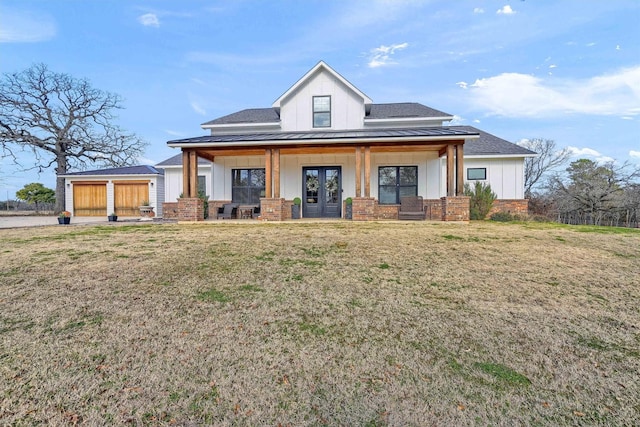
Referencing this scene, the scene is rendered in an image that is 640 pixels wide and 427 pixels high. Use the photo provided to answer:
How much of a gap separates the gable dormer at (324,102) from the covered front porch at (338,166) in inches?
64.8

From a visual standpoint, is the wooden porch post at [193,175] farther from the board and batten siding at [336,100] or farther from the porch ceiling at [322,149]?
the board and batten siding at [336,100]

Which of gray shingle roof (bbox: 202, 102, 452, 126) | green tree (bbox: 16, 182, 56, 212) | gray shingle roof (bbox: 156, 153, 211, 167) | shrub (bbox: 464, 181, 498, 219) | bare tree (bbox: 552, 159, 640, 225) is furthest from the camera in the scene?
green tree (bbox: 16, 182, 56, 212)

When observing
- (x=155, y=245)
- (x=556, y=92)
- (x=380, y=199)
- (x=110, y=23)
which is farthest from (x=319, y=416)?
(x=556, y=92)

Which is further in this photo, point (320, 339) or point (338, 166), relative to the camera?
point (338, 166)

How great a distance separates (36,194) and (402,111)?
30.0m

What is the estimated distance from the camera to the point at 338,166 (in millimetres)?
13773

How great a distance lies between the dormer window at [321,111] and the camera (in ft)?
46.7

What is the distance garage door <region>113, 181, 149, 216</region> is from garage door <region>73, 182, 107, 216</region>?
3.27 feet

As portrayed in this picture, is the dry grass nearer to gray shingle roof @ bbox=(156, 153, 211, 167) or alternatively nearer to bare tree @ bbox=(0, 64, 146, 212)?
gray shingle roof @ bbox=(156, 153, 211, 167)

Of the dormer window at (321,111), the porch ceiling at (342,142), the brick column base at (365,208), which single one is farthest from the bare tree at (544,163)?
the brick column base at (365,208)

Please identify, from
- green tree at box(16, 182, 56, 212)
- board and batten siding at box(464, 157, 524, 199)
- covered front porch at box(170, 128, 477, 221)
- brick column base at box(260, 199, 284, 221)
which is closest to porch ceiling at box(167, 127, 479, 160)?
covered front porch at box(170, 128, 477, 221)

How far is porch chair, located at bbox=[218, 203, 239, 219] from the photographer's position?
1307cm

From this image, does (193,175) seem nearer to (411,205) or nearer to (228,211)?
(228,211)

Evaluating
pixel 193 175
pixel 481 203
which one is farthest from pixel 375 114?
pixel 193 175
